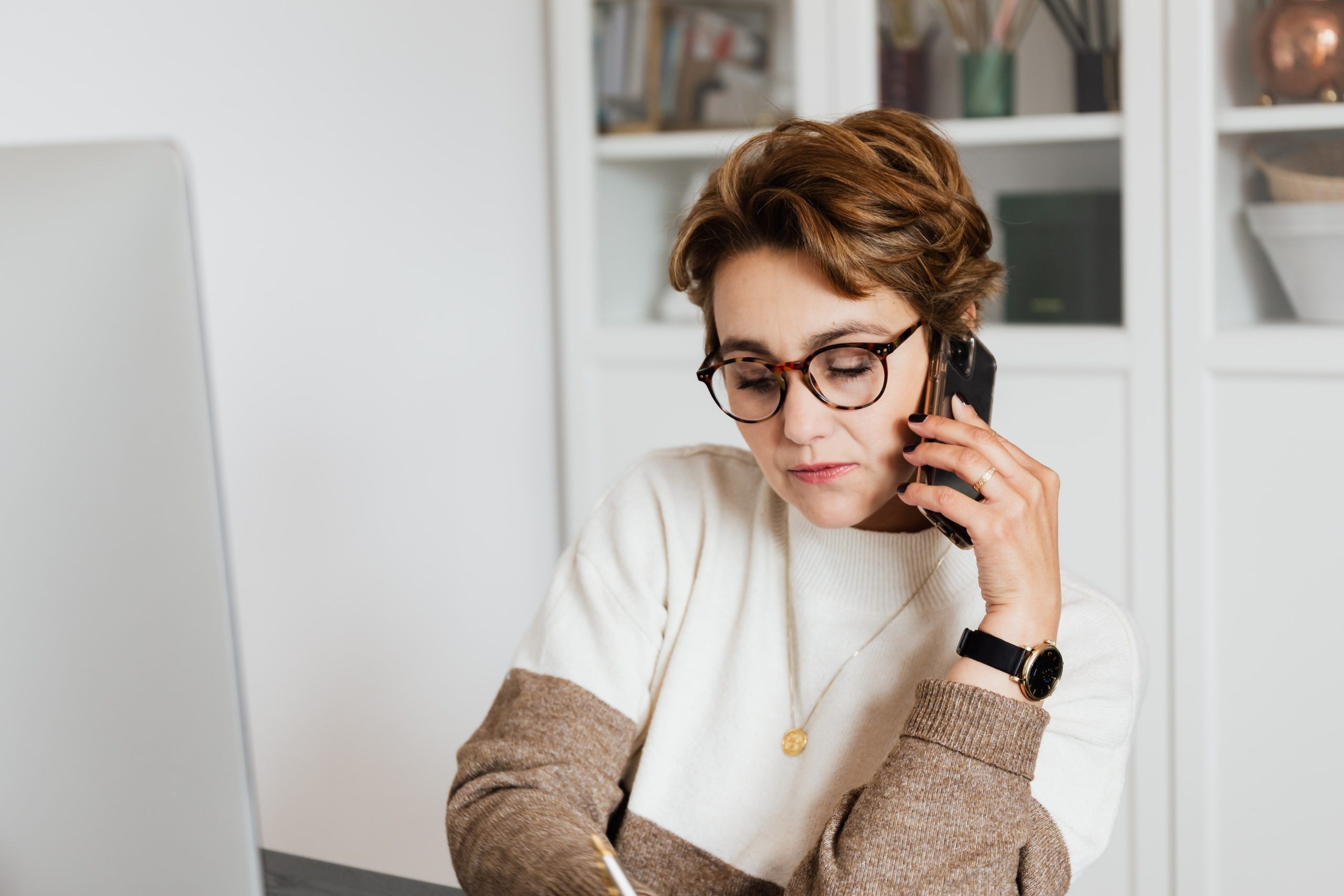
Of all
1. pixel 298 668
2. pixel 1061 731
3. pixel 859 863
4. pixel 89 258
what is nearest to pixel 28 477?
pixel 89 258

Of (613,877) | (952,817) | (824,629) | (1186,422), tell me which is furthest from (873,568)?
(1186,422)

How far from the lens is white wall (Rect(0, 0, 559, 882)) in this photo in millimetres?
1728

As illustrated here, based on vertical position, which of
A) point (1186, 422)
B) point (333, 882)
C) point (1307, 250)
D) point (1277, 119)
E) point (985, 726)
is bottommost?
point (333, 882)

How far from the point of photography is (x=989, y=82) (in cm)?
211

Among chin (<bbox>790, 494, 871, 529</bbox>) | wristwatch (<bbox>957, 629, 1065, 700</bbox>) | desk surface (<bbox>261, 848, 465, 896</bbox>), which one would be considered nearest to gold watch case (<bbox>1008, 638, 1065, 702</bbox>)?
wristwatch (<bbox>957, 629, 1065, 700</bbox>)

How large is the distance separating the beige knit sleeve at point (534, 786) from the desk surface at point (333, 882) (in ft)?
0.17

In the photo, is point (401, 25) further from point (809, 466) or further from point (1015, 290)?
point (809, 466)

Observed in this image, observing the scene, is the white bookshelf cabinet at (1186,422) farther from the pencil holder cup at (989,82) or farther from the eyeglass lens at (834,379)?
the eyeglass lens at (834,379)

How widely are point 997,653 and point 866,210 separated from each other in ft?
1.28

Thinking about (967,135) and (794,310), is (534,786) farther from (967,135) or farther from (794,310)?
(967,135)

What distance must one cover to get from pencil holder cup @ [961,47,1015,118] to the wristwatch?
137cm

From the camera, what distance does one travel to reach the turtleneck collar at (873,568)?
1135mm

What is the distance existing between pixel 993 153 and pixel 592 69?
2.56 ft


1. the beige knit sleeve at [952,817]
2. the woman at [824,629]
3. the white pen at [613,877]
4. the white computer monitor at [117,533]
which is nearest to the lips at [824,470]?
A: the woman at [824,629]
